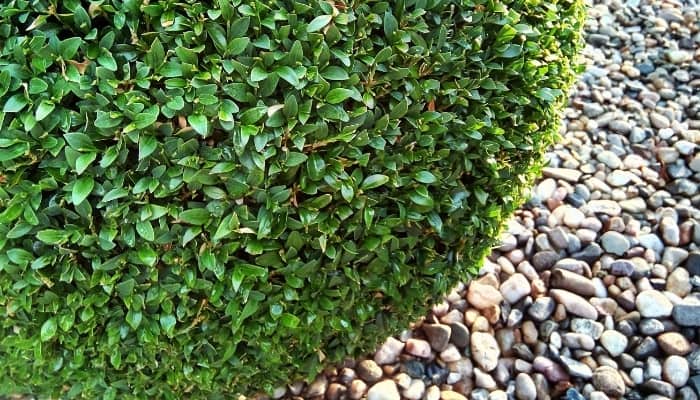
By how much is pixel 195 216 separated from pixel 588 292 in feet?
6.11

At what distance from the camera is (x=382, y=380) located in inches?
108

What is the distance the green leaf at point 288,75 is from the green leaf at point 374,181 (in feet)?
1.07

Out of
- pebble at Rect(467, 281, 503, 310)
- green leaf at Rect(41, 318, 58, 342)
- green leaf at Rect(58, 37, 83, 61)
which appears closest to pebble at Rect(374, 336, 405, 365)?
pebble at Rect(467, 281, 503, 310)

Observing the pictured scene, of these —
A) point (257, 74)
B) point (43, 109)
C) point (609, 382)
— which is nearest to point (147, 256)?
point (43, 109)

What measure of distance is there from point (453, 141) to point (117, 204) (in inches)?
35.7

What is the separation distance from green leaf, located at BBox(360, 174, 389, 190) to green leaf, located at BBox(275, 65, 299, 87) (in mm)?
327

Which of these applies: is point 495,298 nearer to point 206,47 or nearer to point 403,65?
point 403,65

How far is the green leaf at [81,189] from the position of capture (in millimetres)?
1711

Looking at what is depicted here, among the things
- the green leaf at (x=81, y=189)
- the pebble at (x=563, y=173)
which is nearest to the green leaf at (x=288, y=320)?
the green leaf at (x=81, y=189)

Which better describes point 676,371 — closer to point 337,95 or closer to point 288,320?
point 288,320

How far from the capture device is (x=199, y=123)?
1681mm

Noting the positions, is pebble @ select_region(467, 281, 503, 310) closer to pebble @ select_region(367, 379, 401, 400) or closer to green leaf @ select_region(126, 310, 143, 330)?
pebble @ select_region(367, 379, 401, 400)

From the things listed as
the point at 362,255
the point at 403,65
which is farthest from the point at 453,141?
the point at 362,255

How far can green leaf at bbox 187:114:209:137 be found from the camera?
168cm
